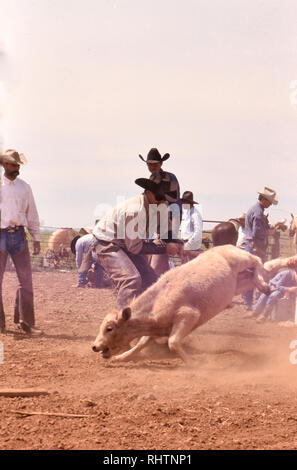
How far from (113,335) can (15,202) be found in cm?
245

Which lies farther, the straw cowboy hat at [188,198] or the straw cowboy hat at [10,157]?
the straw cowboy hat at [188,198]

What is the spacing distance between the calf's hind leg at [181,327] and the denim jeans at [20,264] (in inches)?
91.2

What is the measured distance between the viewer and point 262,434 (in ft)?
12.6

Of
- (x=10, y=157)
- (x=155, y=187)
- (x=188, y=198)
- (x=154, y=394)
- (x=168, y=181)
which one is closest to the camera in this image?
(x=154, y=394)

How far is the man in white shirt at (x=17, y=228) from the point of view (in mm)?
7230

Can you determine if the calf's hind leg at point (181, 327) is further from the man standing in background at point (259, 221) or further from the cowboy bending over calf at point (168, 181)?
the man standing in background at point (259, 221)

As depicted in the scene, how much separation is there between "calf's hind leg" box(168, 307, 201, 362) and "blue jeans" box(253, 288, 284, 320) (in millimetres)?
3348

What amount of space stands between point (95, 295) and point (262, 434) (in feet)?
25.3

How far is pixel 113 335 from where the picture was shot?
19.3 feet

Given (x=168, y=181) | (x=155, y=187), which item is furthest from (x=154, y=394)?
(x=168, y=181)

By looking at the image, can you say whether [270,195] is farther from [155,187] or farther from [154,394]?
[154,394]

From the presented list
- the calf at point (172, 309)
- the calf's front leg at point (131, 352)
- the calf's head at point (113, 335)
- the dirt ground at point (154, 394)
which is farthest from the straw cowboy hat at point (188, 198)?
the calf's head at point (113, 335)

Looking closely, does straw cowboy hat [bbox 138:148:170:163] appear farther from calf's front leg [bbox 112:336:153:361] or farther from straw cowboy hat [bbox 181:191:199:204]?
calf's front leg [bbox 112:336:153:361]

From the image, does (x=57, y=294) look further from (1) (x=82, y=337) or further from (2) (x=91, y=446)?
(2) (x=91, y=446)
